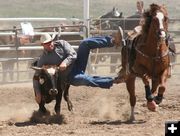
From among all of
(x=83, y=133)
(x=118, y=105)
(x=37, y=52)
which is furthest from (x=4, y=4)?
(x=83, y=133)

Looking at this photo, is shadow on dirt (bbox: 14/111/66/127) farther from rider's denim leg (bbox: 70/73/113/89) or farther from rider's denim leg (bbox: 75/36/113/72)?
rider's denim leg (bbox: 75/36/113/72)

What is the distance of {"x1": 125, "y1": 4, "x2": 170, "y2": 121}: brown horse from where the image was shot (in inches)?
316

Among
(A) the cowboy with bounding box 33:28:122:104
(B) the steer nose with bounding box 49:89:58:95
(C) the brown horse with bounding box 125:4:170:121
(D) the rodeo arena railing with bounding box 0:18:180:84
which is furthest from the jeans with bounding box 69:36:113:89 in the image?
(D) the rodeo arena railing with bounding box 0:18:180:84

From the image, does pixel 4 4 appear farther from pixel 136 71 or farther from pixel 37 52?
pixel 136 71

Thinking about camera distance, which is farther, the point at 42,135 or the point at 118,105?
the point at 118,105

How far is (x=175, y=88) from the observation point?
12805 mm

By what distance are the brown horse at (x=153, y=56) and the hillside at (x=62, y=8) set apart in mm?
27217

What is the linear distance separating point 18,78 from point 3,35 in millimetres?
1149

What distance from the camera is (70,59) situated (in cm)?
841

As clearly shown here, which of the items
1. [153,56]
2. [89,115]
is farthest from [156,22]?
[89,115]

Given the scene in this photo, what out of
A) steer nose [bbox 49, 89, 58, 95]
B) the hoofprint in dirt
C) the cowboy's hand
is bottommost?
the hoofprint in dirt

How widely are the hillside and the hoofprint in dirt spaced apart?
79.1 feet

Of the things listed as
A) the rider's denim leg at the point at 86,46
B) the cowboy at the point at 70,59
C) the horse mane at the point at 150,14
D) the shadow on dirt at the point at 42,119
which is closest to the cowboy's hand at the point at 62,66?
the cowboy at the point at 70,59

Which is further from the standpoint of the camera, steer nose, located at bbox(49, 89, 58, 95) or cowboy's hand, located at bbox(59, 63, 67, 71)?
steer nose, located at bbox(49, 89, 58, 95)
